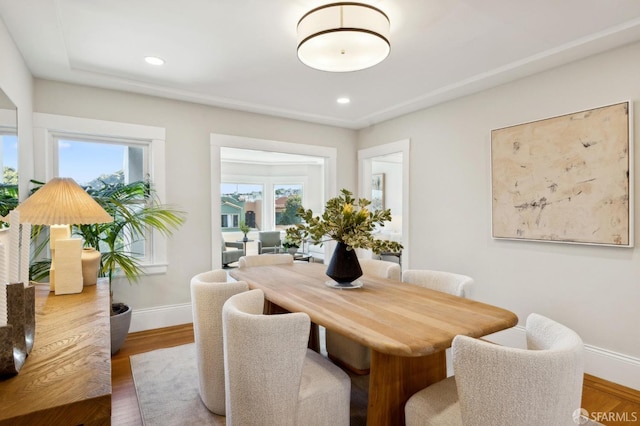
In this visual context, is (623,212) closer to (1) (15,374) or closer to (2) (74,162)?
(1) (15,374)

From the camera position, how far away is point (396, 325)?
1430 mm

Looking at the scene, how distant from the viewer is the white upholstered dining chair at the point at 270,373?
1367 mm

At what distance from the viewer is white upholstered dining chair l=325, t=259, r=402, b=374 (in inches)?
97.2

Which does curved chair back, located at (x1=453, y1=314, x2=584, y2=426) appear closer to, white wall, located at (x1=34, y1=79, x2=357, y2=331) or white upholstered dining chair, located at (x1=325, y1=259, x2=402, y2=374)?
white upholstered dining chair, located at (x1=325, y1=259, x2=402, y2=374)

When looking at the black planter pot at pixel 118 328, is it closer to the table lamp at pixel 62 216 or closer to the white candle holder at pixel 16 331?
the table lamp at pixel 62 216

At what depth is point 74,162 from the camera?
127 inches

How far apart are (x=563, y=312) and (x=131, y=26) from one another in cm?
376

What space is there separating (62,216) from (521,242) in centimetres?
330

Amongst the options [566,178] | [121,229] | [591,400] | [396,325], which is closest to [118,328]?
[121,229]

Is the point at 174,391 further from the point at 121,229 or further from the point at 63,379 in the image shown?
the point at 63,379

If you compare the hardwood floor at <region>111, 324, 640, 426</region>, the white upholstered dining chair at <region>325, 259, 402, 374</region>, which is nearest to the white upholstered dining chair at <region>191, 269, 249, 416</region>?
the hardwood floor at <region>111, 324, 640, 426</region>

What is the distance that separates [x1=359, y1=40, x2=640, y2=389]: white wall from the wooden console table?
1.90m

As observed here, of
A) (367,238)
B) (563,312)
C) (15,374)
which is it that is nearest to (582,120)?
(563,312)

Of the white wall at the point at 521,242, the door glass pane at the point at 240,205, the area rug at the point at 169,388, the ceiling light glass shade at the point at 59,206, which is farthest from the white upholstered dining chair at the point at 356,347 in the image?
the door glass pane at the point at 240,205
